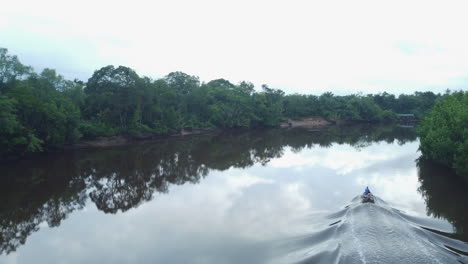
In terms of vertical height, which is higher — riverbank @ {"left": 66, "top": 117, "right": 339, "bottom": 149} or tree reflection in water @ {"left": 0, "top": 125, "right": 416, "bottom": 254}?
riverbank @ {"left": 66, "top": 117, "right": 339, "bottom": 149}

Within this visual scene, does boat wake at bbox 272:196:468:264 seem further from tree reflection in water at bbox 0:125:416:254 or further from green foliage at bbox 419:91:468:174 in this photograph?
green foliage at bbox 419:91:468:174

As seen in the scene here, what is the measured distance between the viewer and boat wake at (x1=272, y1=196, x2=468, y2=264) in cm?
1218

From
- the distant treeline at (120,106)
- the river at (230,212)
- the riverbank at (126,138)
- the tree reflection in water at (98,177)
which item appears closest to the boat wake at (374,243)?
the river at (230,212)

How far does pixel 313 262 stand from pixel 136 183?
16664 mm

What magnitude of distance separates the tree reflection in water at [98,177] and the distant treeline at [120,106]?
11.1 feet

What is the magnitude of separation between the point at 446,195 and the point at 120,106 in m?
39.9

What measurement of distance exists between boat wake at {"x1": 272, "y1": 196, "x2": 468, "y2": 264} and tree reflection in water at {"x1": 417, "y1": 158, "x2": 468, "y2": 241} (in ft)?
5.59

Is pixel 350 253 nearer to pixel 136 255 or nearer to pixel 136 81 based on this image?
pixel 136 255

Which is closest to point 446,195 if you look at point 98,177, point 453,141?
point 453,141

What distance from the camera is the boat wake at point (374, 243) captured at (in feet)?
40.0

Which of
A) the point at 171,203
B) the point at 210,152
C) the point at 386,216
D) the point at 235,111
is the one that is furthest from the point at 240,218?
the point at 235,111

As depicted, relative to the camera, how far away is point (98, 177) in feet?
88.7

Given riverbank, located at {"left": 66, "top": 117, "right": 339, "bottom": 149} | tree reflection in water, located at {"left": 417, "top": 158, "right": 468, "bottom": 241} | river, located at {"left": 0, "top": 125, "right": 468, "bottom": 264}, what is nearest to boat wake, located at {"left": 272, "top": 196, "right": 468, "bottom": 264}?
river, located at {"left": 0, "top": 125, "right": 468, "bottom": 264}

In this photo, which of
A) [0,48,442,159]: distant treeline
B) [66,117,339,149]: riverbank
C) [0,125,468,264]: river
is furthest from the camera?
[66,117,339,149]: riverbank
